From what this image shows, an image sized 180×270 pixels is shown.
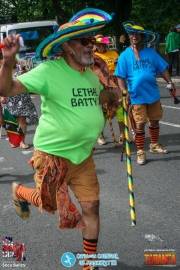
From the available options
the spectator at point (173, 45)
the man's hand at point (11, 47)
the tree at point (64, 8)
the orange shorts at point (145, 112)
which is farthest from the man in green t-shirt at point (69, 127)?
the tree at point (64, 8)

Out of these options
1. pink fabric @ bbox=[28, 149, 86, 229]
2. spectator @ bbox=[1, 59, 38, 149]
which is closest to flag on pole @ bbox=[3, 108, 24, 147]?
pink fabric @ bbox=[28, 149, 86, 229]

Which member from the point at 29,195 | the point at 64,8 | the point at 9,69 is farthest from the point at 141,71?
the point at 64,8

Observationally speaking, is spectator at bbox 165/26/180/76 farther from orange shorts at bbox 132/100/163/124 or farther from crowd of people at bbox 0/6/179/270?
crowd of people at bbox 0/6/179/270

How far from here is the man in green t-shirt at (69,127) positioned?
348cm

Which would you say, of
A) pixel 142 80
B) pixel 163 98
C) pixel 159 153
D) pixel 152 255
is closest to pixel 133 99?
pixel 142 80

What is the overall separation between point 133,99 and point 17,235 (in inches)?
117

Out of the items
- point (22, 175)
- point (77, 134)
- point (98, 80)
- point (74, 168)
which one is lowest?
point (22, 175)

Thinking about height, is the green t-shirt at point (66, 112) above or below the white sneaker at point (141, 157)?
above

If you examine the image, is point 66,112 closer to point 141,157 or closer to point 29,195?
point 29,195

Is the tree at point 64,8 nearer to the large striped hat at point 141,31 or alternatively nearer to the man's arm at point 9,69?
the large striped hat at point 141,31

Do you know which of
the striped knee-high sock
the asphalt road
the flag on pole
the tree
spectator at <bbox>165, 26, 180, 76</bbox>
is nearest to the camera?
the striped knee-high sock

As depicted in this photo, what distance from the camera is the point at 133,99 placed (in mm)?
6820

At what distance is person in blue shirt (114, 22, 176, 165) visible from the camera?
6.58 metres

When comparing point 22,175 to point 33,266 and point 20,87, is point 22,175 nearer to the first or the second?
point 33,266
